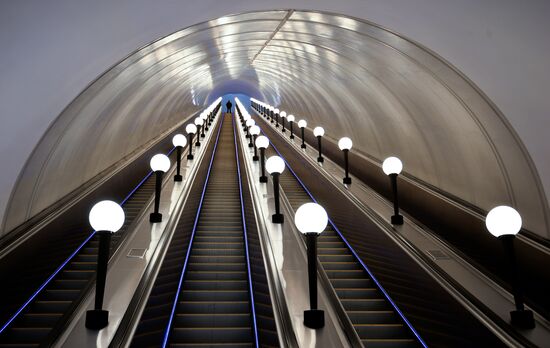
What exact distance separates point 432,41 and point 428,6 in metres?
0.62

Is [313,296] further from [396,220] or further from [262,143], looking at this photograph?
[262,143]

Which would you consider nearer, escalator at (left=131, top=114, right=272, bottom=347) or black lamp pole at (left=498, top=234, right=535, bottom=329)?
black lamp pole at (left=498, top=234, right=535, bottom=329)

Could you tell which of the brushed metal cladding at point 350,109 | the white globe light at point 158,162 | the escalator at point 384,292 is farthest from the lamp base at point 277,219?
the brushed metal cladding at point 350,109

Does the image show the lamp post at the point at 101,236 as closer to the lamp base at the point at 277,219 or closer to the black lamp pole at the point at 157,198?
the black lamp pole at the point at 157,198

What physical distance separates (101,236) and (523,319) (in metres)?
4.30

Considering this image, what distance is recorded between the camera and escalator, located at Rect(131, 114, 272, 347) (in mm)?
4734

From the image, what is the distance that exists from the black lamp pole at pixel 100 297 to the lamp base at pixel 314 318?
203cm

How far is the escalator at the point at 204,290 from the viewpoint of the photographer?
4.73 metres

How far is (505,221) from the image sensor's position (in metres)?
4.11

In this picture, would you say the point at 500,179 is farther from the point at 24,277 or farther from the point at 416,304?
the point at 24,277

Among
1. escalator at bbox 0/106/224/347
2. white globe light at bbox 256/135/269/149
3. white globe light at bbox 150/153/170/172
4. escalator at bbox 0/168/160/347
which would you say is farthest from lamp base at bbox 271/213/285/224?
white globe light at bbox 256/135/269/149

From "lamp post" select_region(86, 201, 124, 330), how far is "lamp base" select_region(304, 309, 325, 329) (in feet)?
6.66

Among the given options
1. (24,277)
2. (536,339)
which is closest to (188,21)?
(24,277)

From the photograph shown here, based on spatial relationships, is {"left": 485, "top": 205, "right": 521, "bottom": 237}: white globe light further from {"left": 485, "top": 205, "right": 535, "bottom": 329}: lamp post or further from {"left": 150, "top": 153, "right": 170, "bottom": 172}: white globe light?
{"left": 150, "top": 153, "right": 170, "bottom": 172}: white globe light
